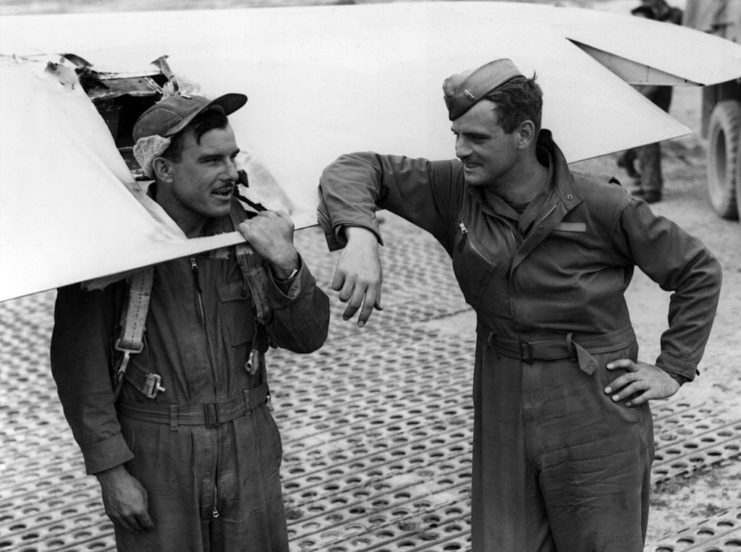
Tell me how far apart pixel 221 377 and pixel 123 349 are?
27cm

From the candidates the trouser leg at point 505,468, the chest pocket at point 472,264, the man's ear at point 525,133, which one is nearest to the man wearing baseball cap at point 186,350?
the chest pocket at point 472,264

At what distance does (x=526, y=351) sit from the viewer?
322cm

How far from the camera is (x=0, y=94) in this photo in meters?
3.03

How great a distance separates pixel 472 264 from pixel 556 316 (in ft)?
0.88

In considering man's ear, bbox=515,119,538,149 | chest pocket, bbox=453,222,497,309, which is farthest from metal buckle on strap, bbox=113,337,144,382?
man's ear, bbox=515,119,538,149

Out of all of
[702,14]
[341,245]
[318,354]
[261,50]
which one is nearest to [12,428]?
[318,354]

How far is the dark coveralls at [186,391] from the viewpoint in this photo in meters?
3.07

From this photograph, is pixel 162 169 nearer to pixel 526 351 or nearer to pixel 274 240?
pixel 274 240

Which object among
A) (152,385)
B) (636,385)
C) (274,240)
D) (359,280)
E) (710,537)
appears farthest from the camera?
(710,537)

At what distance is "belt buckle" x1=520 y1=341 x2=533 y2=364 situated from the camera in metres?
3.22

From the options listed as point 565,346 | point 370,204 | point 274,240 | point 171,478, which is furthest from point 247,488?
point 565,346

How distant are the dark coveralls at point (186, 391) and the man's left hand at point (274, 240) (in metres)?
0.06

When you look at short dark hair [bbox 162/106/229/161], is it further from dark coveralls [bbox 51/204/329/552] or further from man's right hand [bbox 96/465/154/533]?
man's right hand [bbox 96/465/154/533]

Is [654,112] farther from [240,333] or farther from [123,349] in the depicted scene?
[123,349]
